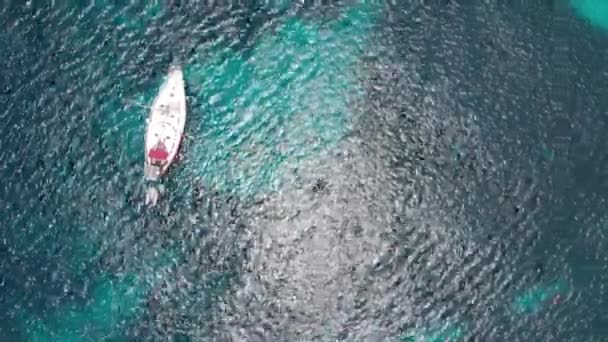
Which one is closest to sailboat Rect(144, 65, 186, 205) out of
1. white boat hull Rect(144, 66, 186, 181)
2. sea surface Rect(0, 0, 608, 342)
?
white boat hull Rect(144, 66, 186, 181)

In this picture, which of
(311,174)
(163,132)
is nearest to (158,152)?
(163,132)

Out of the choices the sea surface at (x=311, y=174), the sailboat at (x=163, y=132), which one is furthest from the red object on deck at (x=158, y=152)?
the sea surface at (x=311, y=174)

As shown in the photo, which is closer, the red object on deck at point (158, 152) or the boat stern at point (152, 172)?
the red object on deck at point (158, 152)

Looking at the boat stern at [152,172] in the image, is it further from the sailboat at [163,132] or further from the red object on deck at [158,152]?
the red object on deck at [158,152]

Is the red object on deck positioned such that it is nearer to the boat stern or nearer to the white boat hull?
the white boat hull

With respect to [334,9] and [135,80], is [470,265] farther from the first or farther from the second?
[135,80]

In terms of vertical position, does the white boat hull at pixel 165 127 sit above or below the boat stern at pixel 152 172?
above
